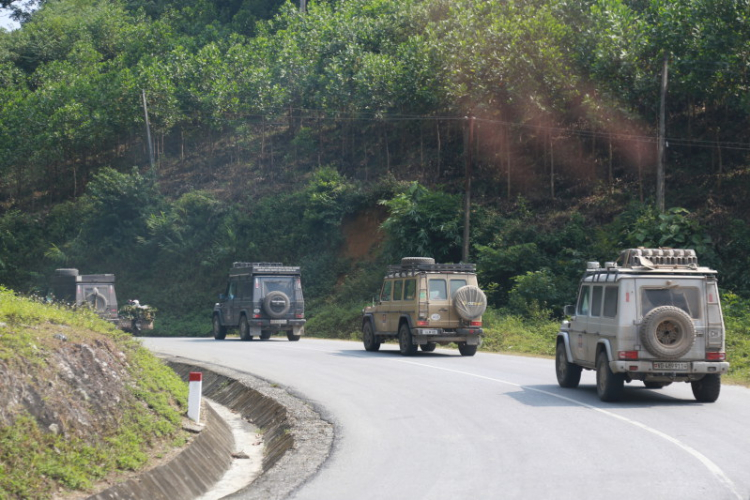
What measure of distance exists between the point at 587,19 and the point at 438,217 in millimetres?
12613

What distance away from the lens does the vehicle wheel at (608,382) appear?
14.5 metres

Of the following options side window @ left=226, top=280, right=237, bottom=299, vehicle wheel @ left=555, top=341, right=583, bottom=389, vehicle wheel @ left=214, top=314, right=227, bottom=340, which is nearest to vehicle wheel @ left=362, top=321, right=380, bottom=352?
side window @ left=226, top=280, right=237, bottom=299

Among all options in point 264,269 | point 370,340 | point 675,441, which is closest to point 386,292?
point 370,340

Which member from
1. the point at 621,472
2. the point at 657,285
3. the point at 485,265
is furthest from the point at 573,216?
the point at 621,472

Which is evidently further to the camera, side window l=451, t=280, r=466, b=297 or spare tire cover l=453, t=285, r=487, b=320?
side window l=451, t=280, r=466, b=297

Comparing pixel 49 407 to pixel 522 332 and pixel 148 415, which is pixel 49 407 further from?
pixel 522 332

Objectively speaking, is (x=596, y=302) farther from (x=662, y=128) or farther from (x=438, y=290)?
(x=662, y=128)

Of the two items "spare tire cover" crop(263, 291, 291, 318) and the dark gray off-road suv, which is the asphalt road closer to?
"spare tire cover" crop(263, 291, 291, 318)

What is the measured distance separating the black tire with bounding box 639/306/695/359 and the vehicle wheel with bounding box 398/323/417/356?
438 inches

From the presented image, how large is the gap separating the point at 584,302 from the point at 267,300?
18411 millimetres

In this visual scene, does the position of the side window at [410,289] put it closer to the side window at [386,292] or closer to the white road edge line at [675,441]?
the side window at [386,292]

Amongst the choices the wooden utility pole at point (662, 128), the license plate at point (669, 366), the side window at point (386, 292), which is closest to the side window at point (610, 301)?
the license plate at point (669, 366)

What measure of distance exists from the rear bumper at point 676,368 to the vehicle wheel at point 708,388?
444 millimetres

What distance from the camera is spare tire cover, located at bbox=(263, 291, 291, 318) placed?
3272cm
